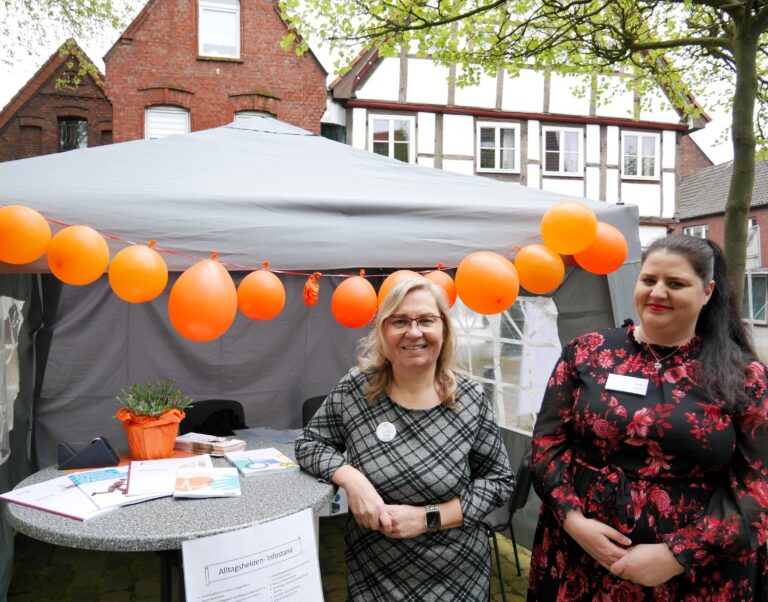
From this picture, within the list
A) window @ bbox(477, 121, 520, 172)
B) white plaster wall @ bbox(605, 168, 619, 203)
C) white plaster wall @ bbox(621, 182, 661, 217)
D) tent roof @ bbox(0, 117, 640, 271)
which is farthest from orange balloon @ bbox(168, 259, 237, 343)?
white plaster wall @ bbox(621, 182, 661, 217)

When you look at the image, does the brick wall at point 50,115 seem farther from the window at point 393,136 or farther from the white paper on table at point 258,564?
the white paper on table at point 258,564

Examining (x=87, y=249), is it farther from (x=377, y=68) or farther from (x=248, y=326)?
(x=377, y=68)

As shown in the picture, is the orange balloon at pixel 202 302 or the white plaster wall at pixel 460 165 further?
the white plaster wall at pixel 460 165

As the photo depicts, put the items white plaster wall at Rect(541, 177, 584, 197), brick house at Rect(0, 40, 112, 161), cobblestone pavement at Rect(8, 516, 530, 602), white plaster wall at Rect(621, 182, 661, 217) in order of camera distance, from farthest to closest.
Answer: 1. brick house at Rect(0, 40, 112, 161)
2. white plaster wall at Rect(621, 182, 661, 217)
3. white plaster wall at Rect(541, 177, 584, 197)
4. cobblestone pavement at Rect(8, 516, 530, 602)

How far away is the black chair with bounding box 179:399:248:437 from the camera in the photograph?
3.29 metres

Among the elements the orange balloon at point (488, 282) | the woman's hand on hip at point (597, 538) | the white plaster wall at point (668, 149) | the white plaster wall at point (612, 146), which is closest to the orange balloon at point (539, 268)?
the orange balloon at point (488, 282)

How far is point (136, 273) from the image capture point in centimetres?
Answer: 206

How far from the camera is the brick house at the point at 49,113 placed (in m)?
15.4

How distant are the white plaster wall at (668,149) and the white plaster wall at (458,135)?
4680 mm

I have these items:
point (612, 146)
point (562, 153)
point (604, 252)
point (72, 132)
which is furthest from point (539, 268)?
point (72, 132)

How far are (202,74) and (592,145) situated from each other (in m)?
8.49

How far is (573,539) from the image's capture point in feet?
5.16

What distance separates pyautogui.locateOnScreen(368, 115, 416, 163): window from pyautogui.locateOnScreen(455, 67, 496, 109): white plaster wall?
125 centimetres

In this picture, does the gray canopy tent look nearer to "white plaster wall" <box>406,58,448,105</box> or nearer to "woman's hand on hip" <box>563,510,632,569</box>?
"woman's hand on hip" <box>563,510,632,569</box>
